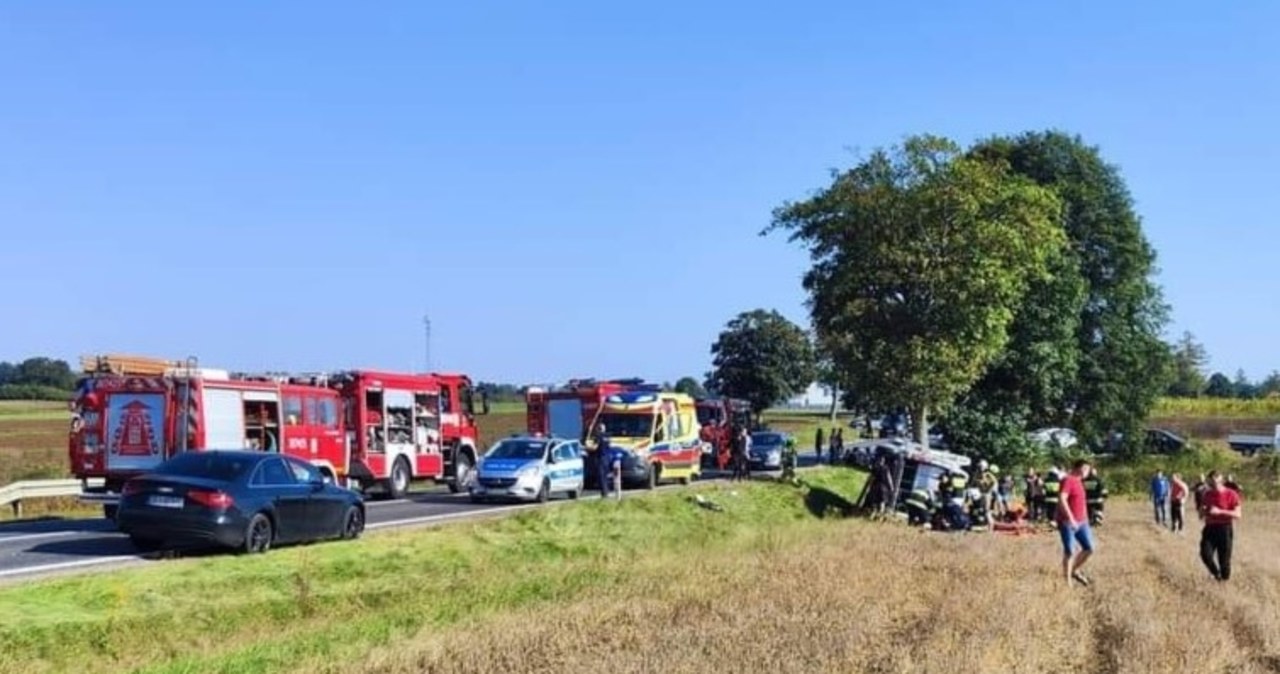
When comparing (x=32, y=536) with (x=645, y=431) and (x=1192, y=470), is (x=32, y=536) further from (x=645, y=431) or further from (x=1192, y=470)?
(x=1192, y=470)

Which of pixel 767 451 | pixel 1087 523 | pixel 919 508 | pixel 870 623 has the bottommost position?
pixel 919 508

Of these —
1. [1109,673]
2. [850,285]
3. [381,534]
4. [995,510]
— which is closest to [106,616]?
[381,534]

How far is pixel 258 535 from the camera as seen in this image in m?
18.1

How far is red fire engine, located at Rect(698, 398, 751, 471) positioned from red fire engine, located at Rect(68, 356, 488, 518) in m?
18.0

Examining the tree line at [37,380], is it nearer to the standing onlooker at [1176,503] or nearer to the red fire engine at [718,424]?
the red fire engine at [718,424]

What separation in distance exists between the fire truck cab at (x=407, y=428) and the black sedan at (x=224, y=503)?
9484mm

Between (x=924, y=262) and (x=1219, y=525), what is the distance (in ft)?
71.3

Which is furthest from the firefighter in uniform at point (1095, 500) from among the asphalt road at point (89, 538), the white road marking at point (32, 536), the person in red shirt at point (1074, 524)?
the white road marking at point (32, 536)

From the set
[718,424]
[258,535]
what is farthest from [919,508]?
[258,535]

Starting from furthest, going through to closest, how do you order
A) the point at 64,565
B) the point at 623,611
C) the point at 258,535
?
the point at 258,535
the point at 64,565
the point at 623,611

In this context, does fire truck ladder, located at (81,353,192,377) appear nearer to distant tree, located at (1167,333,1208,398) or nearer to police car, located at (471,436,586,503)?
police car, located at (471,436,586,503)

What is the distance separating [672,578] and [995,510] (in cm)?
2071

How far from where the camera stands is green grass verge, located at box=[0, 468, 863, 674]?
41.2 feet

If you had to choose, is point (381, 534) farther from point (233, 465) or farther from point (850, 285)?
point (850, 285)
